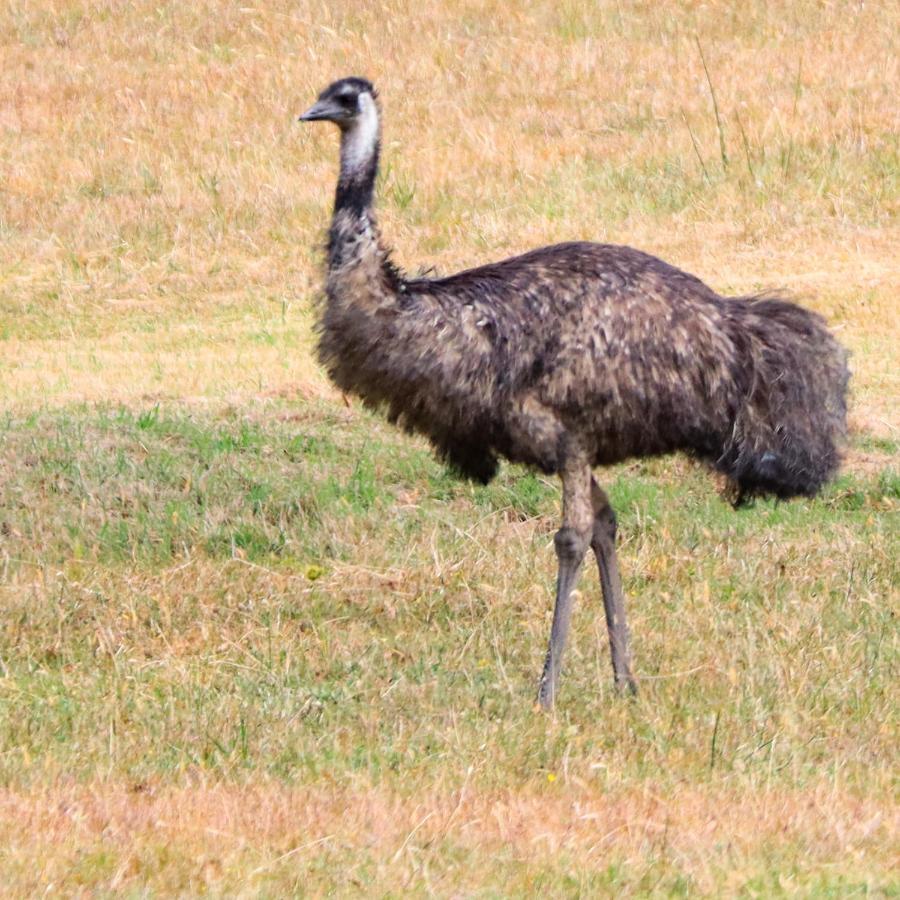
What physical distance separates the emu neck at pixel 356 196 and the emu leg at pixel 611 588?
4.07ft

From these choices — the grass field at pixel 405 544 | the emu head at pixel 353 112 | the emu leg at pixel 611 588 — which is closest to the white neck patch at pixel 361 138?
the emu head at pixel 353 112

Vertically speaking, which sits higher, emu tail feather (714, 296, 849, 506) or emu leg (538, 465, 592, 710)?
emu tail feather (714, 296, 849, 506)

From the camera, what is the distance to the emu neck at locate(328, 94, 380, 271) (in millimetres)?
6672

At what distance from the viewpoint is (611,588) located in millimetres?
7086

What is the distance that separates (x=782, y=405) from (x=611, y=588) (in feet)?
3.04

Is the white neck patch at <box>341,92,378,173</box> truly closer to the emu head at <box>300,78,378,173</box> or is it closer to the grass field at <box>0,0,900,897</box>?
the emu head at <box>300,78,378,173</box>

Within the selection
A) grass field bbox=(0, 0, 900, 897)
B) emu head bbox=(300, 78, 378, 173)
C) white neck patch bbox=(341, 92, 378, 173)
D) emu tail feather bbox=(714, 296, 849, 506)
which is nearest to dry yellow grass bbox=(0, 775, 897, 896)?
grass field bbox=(0, 0, 900, 897)

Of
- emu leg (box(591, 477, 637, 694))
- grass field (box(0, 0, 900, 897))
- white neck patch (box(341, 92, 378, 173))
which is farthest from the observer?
emu leg (box(591, 477, 637, 694))

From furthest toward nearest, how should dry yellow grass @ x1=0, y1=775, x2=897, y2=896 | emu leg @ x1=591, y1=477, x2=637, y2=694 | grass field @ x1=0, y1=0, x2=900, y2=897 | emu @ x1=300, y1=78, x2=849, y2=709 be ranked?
emu leg @ x1=591, y1=477, x2=637, y2=694 → emu @ x1=300, y1=78, x2=849, y2=709 → grass field @ x1=0, y1=0, x2=900, y2=897 → dry yellow grass @ x1=0, y1=775, x2=897, y2=896

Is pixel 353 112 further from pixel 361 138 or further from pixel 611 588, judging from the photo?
pixel 611 588

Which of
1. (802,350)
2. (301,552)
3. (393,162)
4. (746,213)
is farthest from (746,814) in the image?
(393,162)

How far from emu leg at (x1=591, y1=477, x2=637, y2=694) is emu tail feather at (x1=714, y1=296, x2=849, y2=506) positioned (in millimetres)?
466

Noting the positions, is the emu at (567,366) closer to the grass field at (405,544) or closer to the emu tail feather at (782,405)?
the emu tail feather at (782,405)

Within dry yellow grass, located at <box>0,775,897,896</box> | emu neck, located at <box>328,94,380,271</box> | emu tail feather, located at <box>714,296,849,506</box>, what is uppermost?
emu neck, located at <box>328,94,380,271</box>
